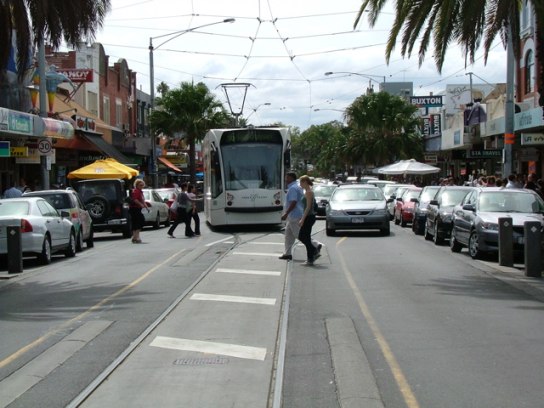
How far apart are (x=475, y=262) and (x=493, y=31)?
16.1 ft

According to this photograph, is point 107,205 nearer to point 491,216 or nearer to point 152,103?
point 491,216

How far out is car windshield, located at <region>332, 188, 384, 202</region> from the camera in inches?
960

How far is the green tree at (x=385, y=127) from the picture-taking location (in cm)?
5266

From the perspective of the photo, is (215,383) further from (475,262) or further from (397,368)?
(475,262)

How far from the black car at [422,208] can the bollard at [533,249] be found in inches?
396

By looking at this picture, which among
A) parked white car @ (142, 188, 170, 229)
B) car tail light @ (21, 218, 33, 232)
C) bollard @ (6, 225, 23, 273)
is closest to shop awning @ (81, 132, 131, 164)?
parked white car @ (142, 188, 170, 229)

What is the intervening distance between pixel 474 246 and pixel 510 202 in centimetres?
146

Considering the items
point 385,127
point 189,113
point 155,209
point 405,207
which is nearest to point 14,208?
point 155,209

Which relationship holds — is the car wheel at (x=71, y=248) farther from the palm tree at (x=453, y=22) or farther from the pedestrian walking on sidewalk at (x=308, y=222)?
the palm tree at (x=453, y=22)

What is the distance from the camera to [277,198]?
2423 cm

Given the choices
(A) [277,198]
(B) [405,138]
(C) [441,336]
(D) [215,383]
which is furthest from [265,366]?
(B) [405,138]

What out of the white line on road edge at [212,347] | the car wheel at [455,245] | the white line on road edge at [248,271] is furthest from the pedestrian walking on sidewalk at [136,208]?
the white line on road edge at [212,347]

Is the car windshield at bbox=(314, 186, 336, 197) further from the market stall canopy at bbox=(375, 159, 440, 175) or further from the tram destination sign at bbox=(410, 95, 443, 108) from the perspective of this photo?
the tram destination sign at bbox=(410, 95, 443, 108)

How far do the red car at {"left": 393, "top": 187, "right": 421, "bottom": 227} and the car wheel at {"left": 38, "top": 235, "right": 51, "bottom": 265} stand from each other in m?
14.7
